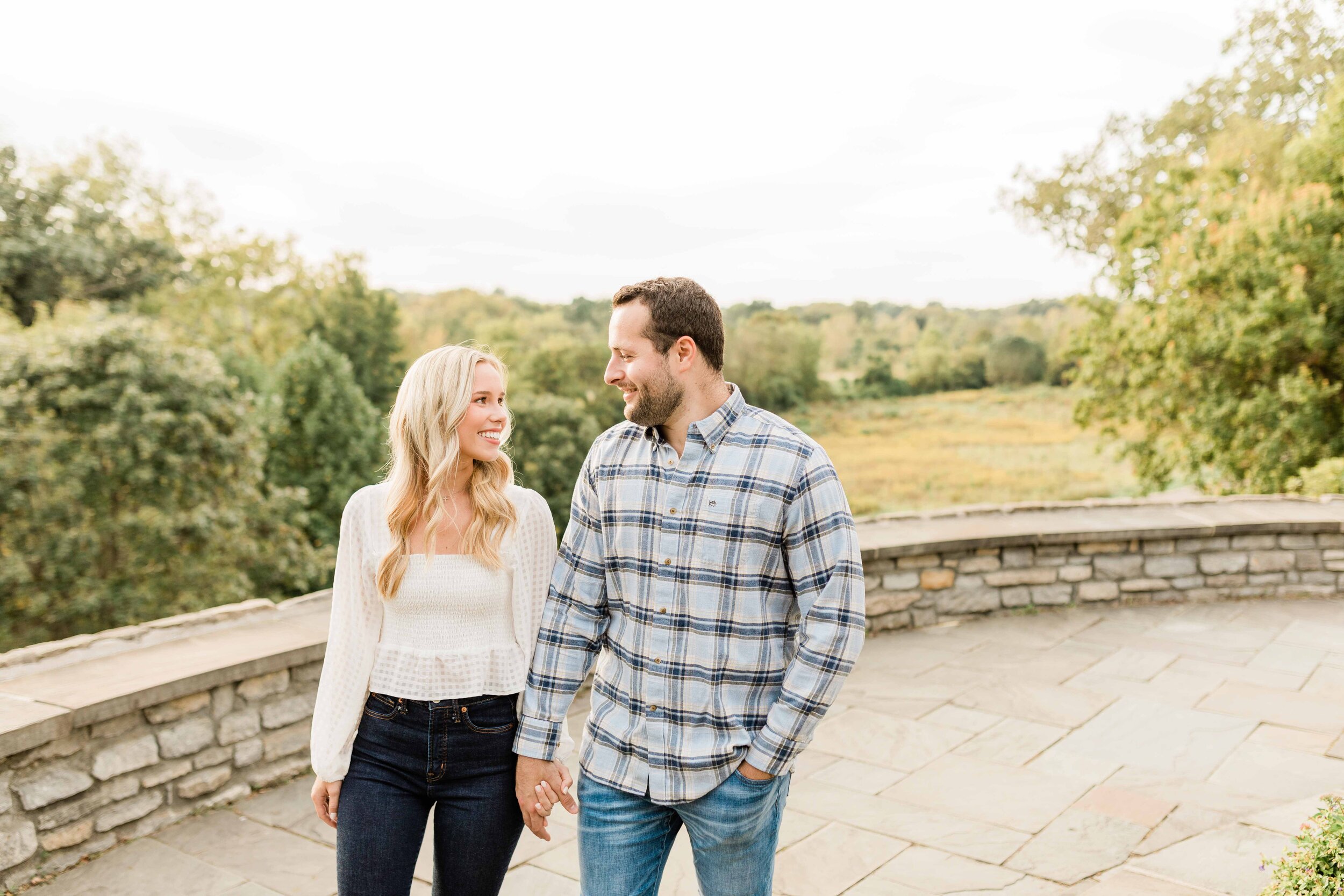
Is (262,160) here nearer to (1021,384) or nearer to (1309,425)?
(1021,384)

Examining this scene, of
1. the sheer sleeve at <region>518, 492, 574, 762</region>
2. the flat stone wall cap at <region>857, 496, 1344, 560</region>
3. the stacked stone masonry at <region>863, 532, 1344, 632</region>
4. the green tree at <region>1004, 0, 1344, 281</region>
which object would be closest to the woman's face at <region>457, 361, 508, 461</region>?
the sheer sleeve at <region>518, 492, 574, 762</region>

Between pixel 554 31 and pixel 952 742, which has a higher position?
pixel 554 31

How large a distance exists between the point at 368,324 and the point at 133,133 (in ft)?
26.8

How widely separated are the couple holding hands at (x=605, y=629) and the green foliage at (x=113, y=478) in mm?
11899

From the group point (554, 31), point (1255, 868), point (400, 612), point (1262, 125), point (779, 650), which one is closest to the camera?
point (779, 650)

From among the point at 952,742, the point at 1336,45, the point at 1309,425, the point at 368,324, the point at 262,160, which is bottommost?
the point at 952,742

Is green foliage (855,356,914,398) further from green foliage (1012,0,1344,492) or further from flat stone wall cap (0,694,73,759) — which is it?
flat stone wall cap (0,694,73,759)

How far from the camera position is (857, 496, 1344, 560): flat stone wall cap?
5352 millimetres

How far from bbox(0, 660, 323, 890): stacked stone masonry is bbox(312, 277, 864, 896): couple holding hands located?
5.10 feet

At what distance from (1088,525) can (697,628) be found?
4.81m

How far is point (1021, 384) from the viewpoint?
19.1 meters

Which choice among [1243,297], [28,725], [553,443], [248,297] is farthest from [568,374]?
[28,725]

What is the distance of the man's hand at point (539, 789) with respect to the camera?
69.9 inches

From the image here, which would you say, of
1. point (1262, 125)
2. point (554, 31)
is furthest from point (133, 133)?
point (1262, 125)
